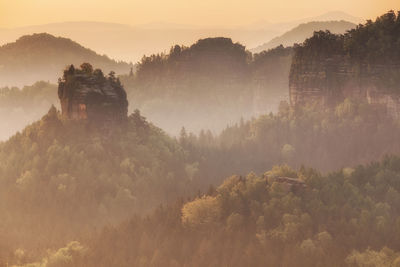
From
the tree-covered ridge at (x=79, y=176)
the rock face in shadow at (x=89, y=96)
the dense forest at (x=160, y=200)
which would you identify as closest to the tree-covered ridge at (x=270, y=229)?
the dense forest at (x=160, y=200)

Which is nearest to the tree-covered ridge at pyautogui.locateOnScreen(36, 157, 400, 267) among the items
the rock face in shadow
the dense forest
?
the dense forest

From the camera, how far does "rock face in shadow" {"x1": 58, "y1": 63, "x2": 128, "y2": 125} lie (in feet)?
575

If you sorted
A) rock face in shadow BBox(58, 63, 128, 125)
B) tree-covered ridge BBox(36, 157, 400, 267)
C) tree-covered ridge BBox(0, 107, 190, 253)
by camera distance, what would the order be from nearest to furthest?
tree-covered ridge BBox(36, 157, 400, 267)
tree-covered ridge BBox(0, 107, 190, 253)
rock face in shadow BBox(58, 63, 128, 125)

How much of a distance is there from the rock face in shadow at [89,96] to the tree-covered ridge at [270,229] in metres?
50.1

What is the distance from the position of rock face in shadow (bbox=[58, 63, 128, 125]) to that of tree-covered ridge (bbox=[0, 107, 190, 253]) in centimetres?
289

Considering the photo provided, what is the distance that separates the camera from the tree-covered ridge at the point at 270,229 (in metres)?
112

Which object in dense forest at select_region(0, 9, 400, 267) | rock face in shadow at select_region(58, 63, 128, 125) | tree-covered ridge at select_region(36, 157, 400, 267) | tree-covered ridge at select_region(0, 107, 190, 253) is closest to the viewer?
tree-covered ridge at select_region(36, 157, 400, 267)

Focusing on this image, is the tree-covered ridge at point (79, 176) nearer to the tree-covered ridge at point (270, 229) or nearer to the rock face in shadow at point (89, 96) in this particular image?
the rock face in shadow at point (89, 96)

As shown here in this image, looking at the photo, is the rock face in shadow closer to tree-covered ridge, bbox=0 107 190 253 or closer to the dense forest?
the dense forest

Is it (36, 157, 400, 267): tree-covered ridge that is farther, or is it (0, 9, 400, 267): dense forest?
(0, 9, 400, 267): dense forest

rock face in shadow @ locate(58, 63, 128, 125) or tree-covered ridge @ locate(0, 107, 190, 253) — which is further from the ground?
rock face in shadow @ locate(58, 63, 128, 125)

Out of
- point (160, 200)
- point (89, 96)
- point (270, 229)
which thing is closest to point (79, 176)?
point (89, 96)

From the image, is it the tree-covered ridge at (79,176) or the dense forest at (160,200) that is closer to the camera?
the dense forest at (160,200)

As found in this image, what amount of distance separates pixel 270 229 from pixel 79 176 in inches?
2612
